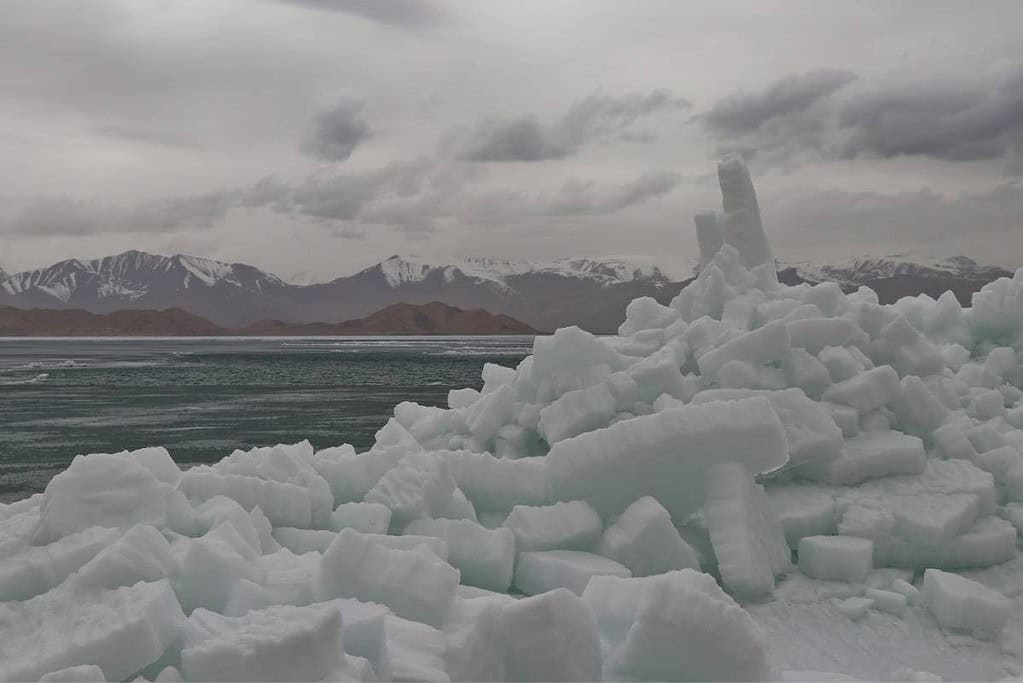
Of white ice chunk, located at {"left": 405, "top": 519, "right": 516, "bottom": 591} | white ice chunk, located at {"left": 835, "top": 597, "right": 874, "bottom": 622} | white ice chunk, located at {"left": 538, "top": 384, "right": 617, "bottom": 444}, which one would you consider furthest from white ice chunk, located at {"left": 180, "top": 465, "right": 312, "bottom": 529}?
white ice chunk, located at {"left": 835, "top": 597, "right": 874, "bottom": 622}

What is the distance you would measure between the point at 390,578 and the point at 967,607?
3.43 metres

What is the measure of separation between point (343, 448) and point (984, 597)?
16.7 feet

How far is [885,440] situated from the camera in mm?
7160

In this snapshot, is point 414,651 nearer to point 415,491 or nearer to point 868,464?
point 415,491

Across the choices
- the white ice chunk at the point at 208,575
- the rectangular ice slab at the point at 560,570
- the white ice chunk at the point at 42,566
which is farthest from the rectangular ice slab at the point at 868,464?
the white ice chunk at the point at 42,566

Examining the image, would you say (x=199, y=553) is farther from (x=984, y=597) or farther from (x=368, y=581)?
(x=984, y=597)

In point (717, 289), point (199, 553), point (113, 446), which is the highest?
point (717, 289)

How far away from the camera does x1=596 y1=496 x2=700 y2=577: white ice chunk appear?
5.44m

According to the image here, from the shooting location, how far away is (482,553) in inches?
208

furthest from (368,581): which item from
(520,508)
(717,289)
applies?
(717,289)

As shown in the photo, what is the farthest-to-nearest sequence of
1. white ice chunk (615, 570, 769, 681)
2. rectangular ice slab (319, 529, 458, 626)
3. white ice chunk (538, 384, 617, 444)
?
white ice chunk (538, 384, 617, 444) < rectangular ice slab (319, 529, 458, 626) < white ice chunk (615, 570, 769, 681)

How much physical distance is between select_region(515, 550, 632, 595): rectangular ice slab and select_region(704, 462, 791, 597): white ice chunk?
2.37ft

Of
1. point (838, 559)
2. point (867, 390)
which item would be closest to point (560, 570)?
point (838, 559)

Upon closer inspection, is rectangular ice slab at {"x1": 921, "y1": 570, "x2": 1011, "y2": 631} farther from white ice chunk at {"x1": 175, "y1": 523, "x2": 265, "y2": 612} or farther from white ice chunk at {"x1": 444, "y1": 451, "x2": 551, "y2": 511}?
white ice chunk at {"x1": 175, "y1": 523, "x2": 265, "y2": 612}
